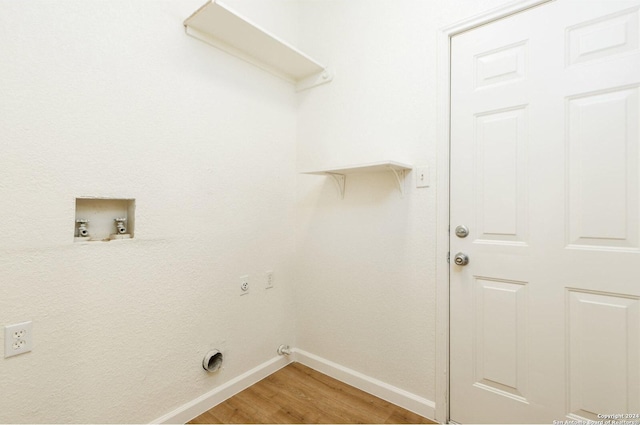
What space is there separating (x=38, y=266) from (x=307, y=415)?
153 cm

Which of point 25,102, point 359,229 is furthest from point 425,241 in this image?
point 25,102

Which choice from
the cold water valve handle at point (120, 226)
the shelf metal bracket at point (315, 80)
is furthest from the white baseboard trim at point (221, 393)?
the shelf metal bracket at point (315, 80)

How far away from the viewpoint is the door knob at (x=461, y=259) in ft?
5.33

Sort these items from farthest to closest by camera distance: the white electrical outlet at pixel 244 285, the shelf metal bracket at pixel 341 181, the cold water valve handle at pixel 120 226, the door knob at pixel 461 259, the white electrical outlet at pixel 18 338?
1. the shelf metal bracket at pixel 341 181
2. the white electrical outlet at pixel 244 285
3. the door knob at pixel 461 259
4. the cold water valve handle at pixel 120 226
5. the white electrical outlet at pixel 18 338

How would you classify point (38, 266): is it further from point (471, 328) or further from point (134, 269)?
point (471, 328)

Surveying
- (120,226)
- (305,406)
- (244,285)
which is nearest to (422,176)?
(244,285)

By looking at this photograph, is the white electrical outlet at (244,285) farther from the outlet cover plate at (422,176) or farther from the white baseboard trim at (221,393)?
the outlet cover plate at (422,176)

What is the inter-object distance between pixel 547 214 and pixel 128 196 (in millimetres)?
2019

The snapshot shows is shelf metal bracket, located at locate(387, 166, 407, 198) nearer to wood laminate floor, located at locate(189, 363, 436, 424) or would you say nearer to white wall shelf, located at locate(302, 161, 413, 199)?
white wall shelf, located at locate(302, 161, 413, 199)

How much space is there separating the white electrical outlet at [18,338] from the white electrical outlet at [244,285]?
3.31 feet

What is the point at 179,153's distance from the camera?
1691 millimetres

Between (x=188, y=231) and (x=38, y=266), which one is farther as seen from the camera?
(x=188, y=231)

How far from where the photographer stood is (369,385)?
1972 millimetres

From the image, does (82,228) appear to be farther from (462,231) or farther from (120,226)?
(462,231)
